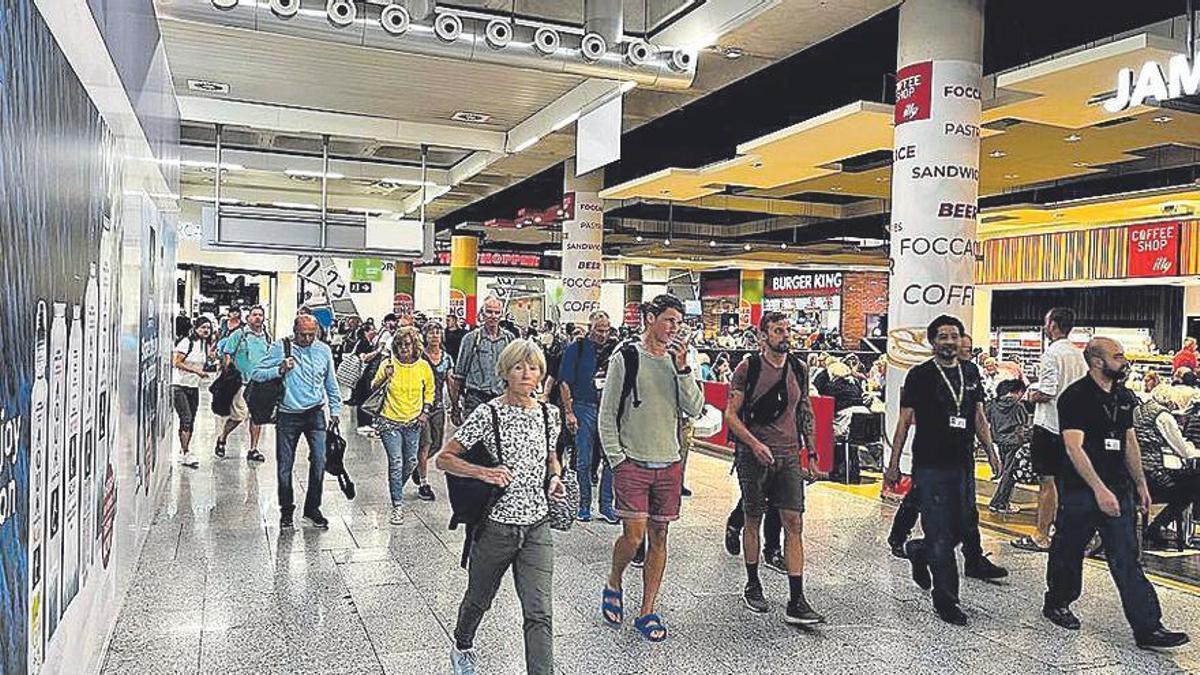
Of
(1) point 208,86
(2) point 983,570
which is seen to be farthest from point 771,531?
(1) point 208,86

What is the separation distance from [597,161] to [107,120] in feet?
19.0

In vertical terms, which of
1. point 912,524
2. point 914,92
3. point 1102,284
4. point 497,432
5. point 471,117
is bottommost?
point 912,524

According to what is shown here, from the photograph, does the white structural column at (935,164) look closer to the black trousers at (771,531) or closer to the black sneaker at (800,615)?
the black trousers at (771,531)

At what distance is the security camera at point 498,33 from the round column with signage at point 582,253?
28.4ft

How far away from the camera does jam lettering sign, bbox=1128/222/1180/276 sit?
54.1ft

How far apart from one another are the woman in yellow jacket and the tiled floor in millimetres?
356

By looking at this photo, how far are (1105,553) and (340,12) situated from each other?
19.9 feet

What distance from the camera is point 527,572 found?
12.5 feet

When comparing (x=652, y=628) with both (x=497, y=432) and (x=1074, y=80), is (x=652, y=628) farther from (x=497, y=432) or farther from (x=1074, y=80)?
(x=1074, y=80)

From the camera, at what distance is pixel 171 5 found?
6828 millimetres

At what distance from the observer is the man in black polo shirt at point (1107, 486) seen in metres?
4.74

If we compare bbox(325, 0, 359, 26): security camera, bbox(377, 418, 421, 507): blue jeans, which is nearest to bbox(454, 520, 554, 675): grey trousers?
bbox(377, 418, 421, 507): blue jeans

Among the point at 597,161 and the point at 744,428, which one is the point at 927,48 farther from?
the point at 744,428

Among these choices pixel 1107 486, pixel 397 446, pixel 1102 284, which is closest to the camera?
pixel 1107 486
